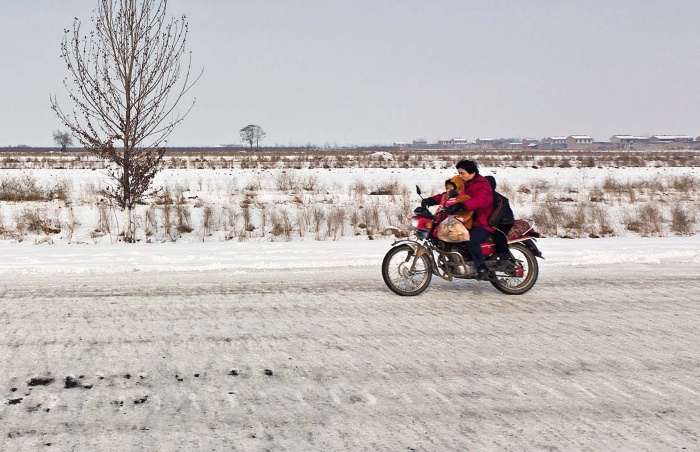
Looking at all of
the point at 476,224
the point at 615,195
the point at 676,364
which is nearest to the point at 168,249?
the point at 476,224

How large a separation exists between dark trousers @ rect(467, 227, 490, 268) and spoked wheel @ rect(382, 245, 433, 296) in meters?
0.58

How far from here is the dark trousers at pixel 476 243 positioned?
7.47 m

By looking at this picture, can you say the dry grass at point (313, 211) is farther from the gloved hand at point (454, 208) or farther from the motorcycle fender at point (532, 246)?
the gloved hand at point (454, 208)

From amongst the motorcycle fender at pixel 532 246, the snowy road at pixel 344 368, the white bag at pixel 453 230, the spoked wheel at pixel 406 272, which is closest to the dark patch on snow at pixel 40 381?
the snowy road at pixel 344 368

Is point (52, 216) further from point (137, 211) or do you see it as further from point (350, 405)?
point (350, 405)

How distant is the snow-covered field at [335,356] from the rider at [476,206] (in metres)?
0.56

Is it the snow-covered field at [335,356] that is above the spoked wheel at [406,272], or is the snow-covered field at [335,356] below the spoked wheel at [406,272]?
below

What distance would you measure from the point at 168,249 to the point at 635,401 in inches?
361

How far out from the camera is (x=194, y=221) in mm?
16156

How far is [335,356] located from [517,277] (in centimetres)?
351

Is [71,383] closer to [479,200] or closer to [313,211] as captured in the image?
[479,200]

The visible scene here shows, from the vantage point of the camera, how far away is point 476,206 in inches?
Result: 291

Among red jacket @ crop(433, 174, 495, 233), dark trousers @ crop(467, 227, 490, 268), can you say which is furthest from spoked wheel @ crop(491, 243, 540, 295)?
Answer: red jacket @ crop(433, 174, 495, 233)

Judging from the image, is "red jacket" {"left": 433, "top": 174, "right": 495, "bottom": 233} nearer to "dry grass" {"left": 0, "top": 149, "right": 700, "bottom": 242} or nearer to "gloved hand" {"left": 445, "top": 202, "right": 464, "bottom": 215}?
"gloved hand" {"left": 445, "top": 202, "right": 464, "bottom": 215}
